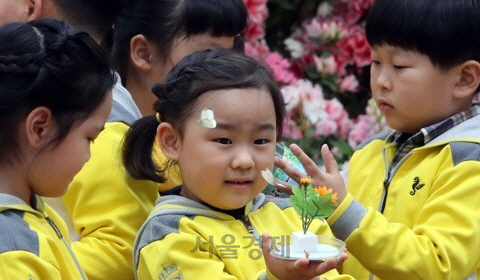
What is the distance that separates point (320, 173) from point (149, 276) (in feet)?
1.77

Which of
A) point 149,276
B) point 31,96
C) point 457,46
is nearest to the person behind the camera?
point 31,96

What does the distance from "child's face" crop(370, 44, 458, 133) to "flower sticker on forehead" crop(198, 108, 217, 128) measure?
2.04ft

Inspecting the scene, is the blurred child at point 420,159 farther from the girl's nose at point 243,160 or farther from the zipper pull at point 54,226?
the zipper pull at point 54,226

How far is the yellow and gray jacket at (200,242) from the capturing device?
263 cm

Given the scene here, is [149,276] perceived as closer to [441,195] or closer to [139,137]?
[139,137]

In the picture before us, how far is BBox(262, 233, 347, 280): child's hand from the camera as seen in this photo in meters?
2.43

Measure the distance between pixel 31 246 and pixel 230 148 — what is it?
0.57 metres

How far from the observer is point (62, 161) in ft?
8.29

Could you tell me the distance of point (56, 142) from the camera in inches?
99.0

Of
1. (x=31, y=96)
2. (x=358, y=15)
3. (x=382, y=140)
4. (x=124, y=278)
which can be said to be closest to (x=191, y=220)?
(x=124, y=278)

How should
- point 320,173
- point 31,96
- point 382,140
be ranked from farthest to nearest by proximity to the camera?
point 382,140 → point 320,173 → point 31,96

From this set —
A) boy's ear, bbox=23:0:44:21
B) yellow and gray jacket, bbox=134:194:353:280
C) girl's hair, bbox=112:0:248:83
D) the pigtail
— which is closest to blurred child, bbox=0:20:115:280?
yellow and gray jacket, bbox=134:194:353:280

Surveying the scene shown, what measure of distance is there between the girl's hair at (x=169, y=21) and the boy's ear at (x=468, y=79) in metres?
0.71

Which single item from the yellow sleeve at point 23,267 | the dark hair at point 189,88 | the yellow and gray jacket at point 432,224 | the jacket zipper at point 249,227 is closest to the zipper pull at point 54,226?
the yellow sleeve at point 23,267
